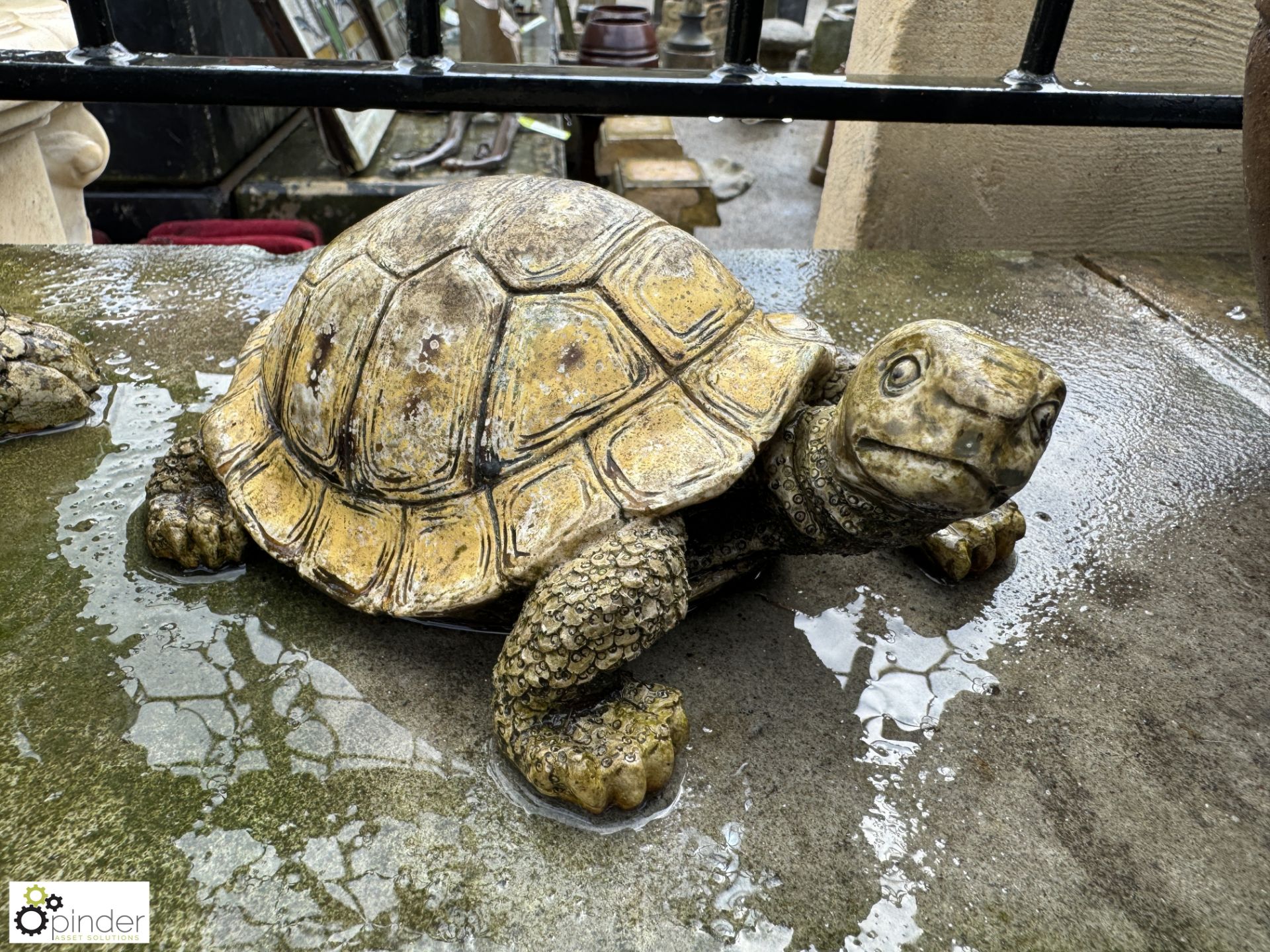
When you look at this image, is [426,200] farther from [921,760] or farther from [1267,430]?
[1267,430]

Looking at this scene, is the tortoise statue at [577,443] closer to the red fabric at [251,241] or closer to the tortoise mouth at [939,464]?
the tortoise mouth at [939,464]

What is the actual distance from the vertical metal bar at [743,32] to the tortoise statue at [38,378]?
2164 mm

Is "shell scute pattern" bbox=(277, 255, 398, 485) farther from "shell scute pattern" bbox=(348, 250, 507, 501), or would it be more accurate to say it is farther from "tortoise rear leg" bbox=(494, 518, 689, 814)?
"tortoise rear leg" bbox=(494, 518, 689, 814)

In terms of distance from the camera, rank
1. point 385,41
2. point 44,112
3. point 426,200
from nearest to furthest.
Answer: point 426,200 → point 44,112 → point 385,41

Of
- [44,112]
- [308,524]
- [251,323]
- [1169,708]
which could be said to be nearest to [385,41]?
[44,112]

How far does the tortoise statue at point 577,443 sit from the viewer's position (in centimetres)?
155

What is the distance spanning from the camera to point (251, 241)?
5121 millimetres

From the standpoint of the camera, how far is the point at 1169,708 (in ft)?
6.12

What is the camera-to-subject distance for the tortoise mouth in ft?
4.79

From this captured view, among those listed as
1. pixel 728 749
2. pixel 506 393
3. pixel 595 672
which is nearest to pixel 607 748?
pixel 595 672

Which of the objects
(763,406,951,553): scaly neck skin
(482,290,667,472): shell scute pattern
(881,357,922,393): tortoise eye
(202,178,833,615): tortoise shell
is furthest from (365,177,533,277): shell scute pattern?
(881,357,922,393): tortoise eye

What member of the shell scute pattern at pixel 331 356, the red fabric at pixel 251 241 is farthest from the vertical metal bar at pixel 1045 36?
the red fabric at pixel 251 241

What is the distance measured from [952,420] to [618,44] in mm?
7546

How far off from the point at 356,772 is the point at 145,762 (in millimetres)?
406
